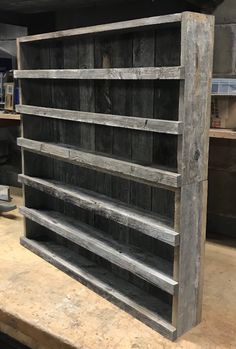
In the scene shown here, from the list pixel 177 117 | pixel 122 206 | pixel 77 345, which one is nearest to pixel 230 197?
pixel 122 206

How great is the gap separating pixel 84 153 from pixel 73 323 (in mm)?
608

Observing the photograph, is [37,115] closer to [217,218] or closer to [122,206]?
[122,206]

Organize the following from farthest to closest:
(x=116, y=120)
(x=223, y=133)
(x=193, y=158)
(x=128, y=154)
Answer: (x=223, y=133)
(x=128, y=154)
(x=116, y=120)
(x=193, y=158)

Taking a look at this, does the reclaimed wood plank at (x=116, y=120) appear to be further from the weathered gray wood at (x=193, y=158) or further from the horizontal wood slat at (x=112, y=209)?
the horizontal wood slat at (x=112, y=209)

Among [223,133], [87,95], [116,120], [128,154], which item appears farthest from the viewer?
[223,133]

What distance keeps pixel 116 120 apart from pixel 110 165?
161 millimetres

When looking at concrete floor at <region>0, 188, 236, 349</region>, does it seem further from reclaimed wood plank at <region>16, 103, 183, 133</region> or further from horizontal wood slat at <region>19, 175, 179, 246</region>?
reclaimed wood plank at <region>16, 103, 183, 133</region>

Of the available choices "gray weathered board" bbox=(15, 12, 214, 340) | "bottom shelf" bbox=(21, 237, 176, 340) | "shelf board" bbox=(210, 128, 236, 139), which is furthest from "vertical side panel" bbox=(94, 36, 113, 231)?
"shelf board" bbox=(210, 128, 236, 139)

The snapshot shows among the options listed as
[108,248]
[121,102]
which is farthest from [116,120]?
[108,248]

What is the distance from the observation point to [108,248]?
150 cm

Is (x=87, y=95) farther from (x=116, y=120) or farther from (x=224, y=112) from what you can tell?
(x=224, y=112)

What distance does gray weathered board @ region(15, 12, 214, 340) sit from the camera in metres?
1.20

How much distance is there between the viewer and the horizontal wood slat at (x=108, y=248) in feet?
4.32

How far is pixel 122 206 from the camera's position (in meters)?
1.48
